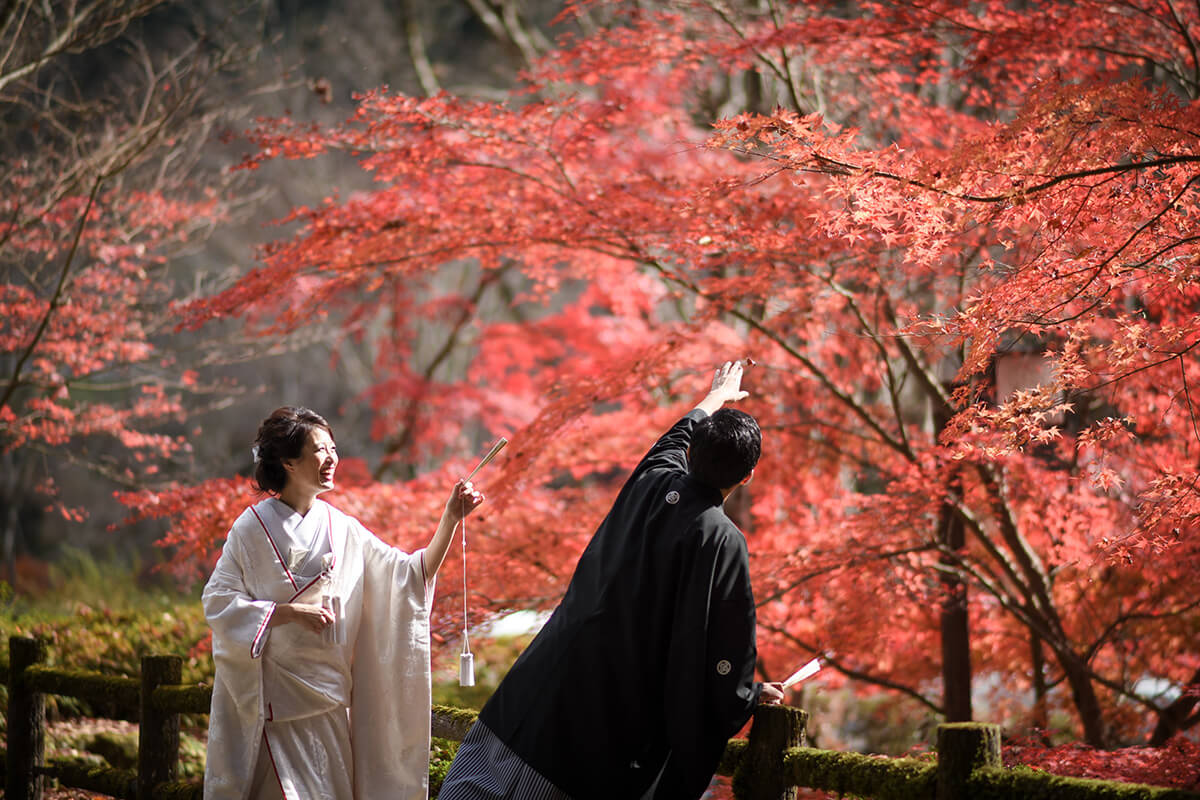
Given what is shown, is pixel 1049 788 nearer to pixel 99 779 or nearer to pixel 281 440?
pixel 281 440

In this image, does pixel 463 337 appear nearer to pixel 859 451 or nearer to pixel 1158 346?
pixel 859 451

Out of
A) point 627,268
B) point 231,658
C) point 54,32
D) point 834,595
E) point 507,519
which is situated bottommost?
point 231,658

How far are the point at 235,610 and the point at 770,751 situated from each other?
5.70 ft

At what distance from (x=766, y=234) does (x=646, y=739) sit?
293 centimetres

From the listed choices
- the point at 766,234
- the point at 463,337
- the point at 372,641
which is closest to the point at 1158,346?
the point at 766,234

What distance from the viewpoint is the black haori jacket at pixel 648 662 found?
2.44 m

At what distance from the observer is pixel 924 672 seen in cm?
725

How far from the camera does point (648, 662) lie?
8.37ft

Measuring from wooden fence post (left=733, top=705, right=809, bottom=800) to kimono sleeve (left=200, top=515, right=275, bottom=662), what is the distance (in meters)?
1.56

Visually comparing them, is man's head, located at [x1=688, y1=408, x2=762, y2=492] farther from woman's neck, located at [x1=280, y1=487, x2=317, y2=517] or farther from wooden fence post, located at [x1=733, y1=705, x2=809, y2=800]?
woman's neck, located at [x1=280, y1=487, x2=317, y2=517]

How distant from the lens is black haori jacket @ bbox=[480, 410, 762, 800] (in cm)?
244

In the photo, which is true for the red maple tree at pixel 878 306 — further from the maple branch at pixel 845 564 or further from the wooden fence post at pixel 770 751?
the wooden fence post at pixel 770 751

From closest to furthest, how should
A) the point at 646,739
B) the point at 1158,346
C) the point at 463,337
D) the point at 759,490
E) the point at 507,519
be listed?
1. the point at 646,739
2. the point at 1158,346
3. the point at 507,519
4. the point at 759,490
5. the point at 463,337

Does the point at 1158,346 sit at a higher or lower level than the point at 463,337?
lower
